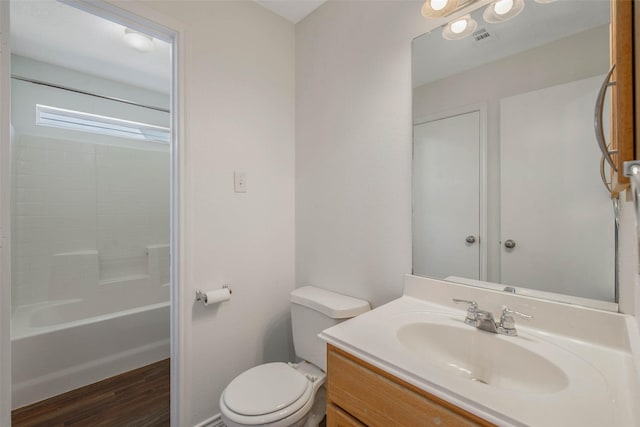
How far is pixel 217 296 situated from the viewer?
141 cm

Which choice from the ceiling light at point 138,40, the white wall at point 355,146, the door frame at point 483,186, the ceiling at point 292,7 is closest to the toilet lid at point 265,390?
the white wall at point 355,146

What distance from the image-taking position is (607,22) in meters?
0.85

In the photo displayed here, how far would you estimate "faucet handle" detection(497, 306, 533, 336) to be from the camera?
90cm

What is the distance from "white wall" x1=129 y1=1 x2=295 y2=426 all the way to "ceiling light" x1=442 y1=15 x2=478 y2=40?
998mm

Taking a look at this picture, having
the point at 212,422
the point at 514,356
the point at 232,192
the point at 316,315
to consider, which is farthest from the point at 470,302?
the point at 212,422

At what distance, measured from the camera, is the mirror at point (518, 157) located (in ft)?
2.87

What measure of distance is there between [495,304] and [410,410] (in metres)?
0.56

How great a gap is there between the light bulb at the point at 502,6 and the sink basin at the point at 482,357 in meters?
1.19

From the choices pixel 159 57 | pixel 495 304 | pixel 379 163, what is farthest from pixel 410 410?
pixel 159 57

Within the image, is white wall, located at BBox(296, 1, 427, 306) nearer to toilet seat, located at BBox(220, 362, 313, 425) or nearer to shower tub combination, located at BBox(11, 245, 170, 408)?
toilet seat, located at BBox(220, 362, 313, 425)

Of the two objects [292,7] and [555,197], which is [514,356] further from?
[292,7]

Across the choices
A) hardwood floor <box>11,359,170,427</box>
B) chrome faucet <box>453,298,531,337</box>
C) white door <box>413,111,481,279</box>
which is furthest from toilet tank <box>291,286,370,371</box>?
hardwood floor <box>11,359,170,427</box>

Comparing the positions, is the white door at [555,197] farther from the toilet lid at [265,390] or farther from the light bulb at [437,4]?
the toilet lid at [265,390]

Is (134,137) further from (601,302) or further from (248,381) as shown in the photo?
(601,302)
